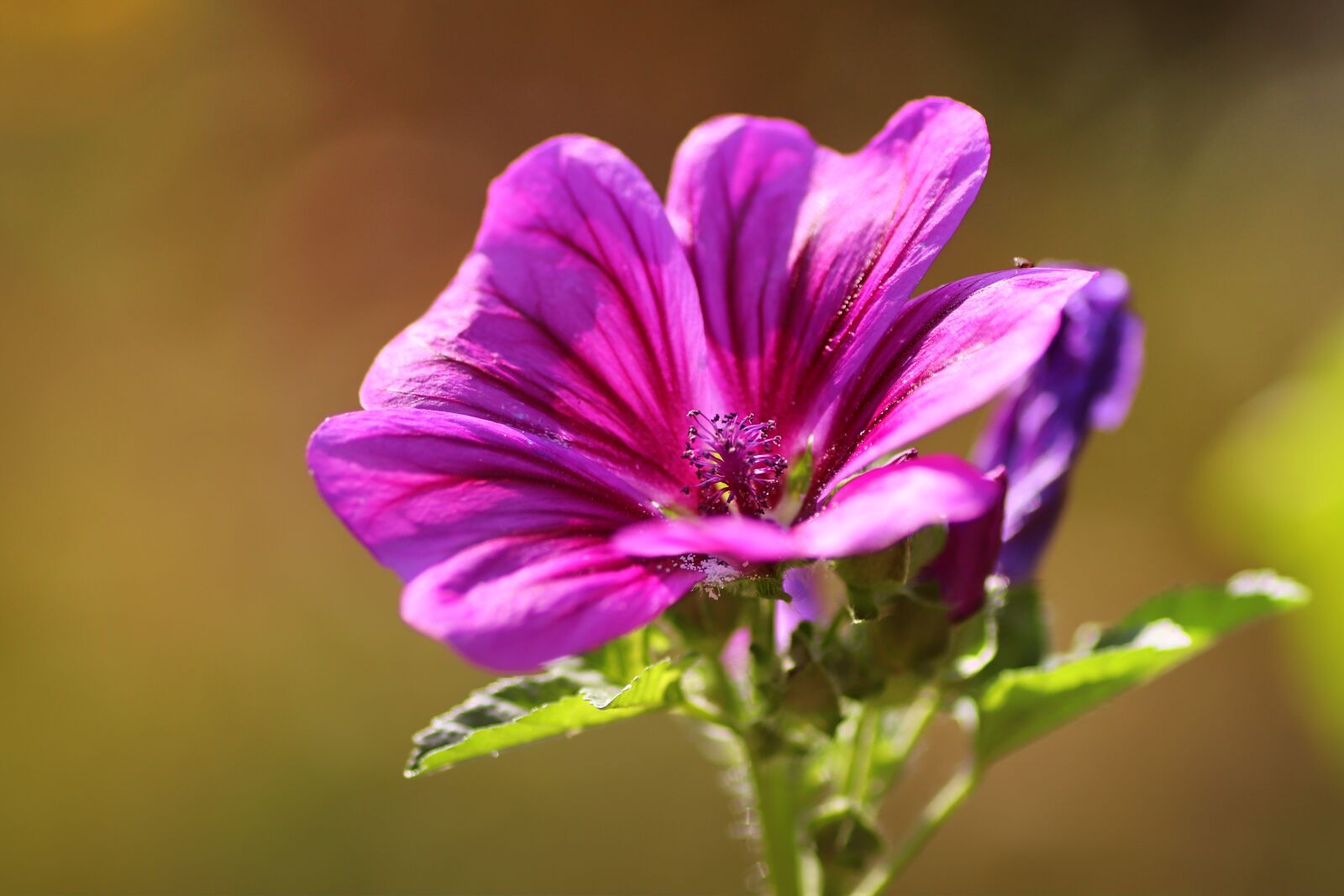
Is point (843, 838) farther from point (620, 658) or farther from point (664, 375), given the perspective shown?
point (664, 375)

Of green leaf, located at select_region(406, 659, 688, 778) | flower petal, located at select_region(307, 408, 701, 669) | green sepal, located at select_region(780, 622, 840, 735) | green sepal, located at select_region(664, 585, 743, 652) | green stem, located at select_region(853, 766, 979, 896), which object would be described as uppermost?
flower petal, located at select_region(307, 408, 701, 669)

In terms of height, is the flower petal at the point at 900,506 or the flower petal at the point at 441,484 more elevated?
the flower petal at the point at 441,484

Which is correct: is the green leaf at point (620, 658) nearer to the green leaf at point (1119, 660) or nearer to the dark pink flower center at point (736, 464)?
the dark pink flower center at point (736, 464)

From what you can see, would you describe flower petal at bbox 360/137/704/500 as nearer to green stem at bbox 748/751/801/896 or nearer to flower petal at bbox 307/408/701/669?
flower petal at bbox 307/408/701/669

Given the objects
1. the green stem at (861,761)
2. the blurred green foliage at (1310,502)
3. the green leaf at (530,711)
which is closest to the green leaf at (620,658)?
the green leaf at (530,711)

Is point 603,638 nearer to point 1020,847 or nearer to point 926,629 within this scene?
point 926,629

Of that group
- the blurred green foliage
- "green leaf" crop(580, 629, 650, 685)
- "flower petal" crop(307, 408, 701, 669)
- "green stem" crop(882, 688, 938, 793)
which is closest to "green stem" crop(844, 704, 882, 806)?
"green stem" crop(882, 688, 938, 793)
